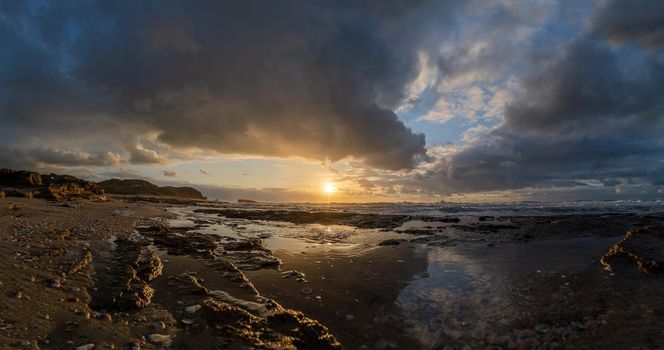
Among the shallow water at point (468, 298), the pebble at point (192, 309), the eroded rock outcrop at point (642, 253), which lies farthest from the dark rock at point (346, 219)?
the pebble at point (192, 309)

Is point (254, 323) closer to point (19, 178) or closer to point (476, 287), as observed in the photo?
point (476, 287)

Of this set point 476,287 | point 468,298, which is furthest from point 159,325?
point 476,287

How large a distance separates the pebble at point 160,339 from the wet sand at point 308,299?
0.05 ft

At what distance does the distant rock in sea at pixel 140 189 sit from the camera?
11981cm

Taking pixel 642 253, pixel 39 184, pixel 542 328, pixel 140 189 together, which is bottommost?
pixel 542 328

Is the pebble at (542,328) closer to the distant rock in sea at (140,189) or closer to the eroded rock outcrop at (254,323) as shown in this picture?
the eroded rock outcrop at (254,323)

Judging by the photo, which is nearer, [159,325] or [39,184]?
[159,325]

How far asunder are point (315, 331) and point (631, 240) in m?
14.9

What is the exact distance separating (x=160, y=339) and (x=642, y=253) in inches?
569

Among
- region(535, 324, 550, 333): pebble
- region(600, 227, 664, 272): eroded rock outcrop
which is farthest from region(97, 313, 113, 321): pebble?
region(600, 227, 664, 272): eroded rock outcrop

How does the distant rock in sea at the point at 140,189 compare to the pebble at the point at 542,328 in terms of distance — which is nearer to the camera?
the pebble at the point at 542,328

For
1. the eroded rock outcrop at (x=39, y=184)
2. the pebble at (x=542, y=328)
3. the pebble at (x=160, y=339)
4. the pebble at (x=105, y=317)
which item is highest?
the eroded rock outcrop at (x=39, y=184)

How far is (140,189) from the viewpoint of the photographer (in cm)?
12762

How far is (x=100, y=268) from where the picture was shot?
30.3 feet
